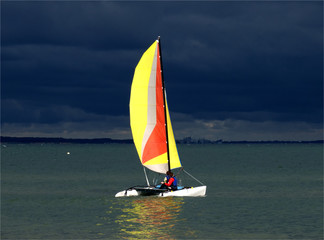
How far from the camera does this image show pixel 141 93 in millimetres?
53906

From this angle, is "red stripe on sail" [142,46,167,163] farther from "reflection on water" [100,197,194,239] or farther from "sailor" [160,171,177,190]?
"reflection on water" [100,197,194,239]

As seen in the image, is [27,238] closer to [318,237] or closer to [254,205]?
[318,237]

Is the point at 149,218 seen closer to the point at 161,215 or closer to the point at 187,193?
the point at 161,215

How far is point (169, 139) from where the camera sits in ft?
→ 181

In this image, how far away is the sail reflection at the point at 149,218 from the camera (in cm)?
3622

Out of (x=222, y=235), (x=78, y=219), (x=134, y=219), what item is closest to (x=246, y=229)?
(x=222, y=235)

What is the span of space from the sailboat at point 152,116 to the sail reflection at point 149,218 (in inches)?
156

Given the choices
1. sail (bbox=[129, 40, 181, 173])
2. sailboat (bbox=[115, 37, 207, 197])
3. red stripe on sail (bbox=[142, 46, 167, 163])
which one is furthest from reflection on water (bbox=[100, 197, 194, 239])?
red stripe on sail (bbox=[142, 46, 167, 163])

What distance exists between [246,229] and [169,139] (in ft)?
60.0

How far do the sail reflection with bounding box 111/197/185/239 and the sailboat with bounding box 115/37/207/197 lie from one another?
3.96 m

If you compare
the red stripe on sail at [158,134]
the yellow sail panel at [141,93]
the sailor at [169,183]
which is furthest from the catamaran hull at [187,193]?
the yellow sail panel at [141,93]

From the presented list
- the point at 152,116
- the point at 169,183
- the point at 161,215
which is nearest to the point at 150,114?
the point at 152,116

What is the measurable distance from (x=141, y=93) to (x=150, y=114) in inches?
83.9

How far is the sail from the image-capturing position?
5384cm
